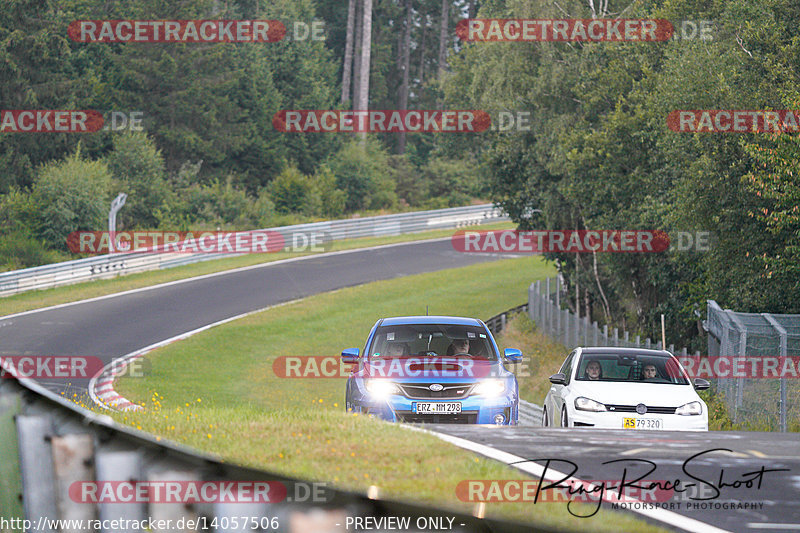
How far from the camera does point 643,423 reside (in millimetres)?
12289

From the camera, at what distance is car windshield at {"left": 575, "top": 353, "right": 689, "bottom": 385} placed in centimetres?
1337

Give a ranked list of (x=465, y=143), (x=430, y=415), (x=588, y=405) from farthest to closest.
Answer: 1. (x=465, y=143)
2. (x=588, y=405)
3. (x=430, y=415)

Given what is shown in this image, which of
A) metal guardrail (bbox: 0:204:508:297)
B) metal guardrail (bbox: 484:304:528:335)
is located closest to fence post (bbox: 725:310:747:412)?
metal guardrail (bbox: 484:304:528:335)

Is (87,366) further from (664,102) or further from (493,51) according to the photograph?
(493,51)

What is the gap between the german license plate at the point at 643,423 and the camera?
482 inches

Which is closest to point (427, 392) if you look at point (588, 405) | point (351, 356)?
point (351, 356)

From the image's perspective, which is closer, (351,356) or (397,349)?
(351,356)

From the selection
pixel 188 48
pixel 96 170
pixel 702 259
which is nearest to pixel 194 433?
pixel 702 259

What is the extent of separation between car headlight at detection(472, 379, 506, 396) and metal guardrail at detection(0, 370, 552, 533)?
8.30 meters

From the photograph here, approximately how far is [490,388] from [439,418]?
2.40ft

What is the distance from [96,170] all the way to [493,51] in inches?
746

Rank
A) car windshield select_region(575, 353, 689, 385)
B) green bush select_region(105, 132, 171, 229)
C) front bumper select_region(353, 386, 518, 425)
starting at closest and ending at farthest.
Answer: front bumper select_region(353, 386, 518, 425), car windshield select_region(575, 353, 689, 385), green bush select_region(105, 132, 171, 229)

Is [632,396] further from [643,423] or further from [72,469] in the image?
[72,469]

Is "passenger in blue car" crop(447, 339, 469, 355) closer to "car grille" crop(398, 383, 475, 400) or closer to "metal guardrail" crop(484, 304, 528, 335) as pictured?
"car grille" crop(398, 383, 475, 400)
